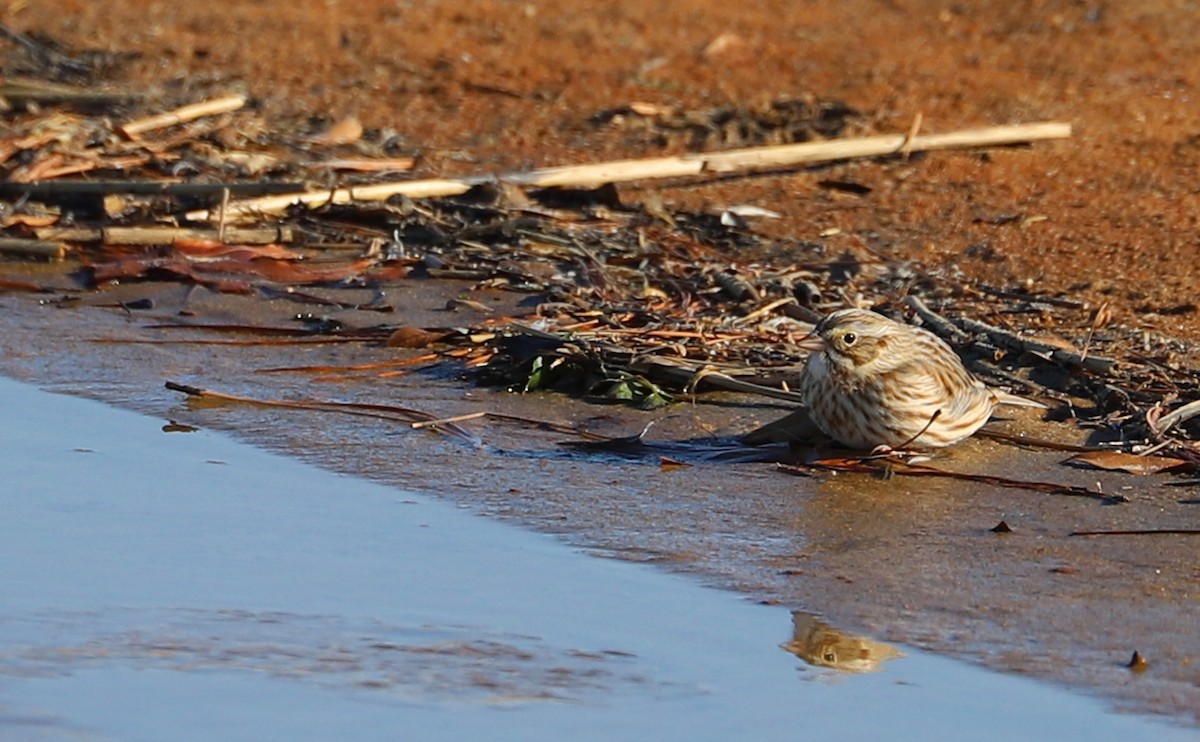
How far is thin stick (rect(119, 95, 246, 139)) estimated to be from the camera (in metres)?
10.8

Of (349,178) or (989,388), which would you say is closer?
(989,388)

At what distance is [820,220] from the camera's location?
9.59 meters

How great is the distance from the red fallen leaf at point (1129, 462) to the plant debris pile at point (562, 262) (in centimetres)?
5

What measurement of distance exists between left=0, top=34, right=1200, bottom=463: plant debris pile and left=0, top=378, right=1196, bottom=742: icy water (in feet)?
5.32

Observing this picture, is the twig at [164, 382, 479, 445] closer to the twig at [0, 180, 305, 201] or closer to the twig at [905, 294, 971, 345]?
the twig at [905, 294, 971, 345]

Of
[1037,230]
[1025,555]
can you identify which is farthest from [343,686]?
[1037,230]

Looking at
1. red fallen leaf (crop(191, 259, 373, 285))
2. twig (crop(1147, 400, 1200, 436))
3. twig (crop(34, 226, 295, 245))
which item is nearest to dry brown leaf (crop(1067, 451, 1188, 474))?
twig (crop(1147, 400, 1200, 436))

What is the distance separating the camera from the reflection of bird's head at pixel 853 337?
20.8 ft

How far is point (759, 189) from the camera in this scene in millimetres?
10156

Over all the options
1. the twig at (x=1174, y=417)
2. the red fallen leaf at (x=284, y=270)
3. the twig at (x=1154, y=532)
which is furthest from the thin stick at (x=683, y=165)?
the twig at (x=1154, y=532)

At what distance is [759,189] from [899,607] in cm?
531

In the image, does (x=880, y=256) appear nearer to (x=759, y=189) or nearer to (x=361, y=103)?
(x=759, y=189)

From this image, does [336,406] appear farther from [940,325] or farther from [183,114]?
[183,114]

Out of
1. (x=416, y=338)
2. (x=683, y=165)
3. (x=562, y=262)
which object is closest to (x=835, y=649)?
(x=416, y=338)
